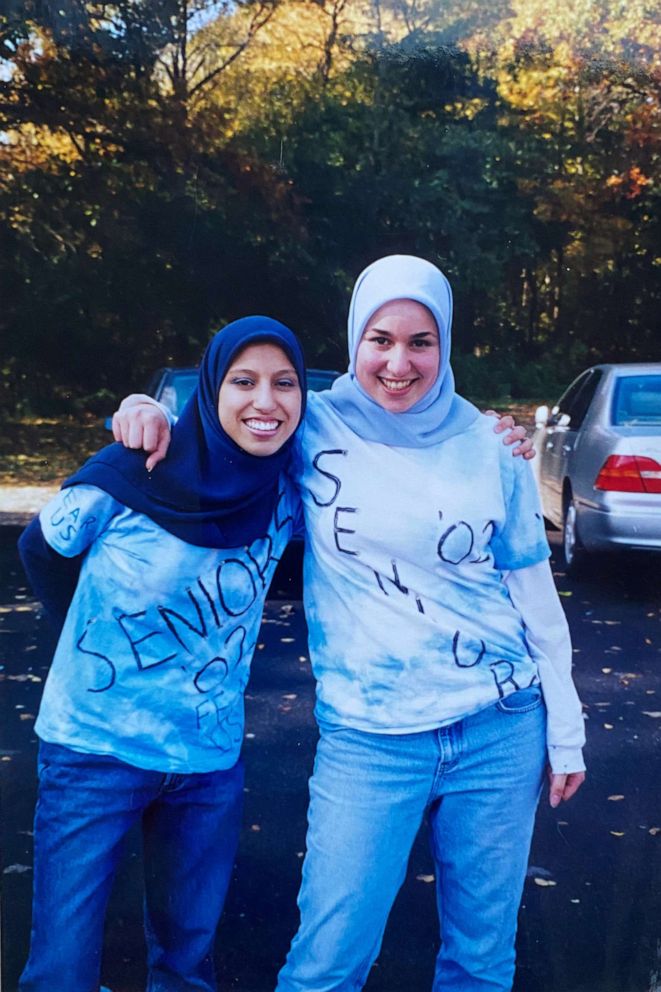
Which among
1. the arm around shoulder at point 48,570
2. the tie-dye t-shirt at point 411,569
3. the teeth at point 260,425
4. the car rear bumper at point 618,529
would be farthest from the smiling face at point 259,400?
the car rear bumper at point 618,529

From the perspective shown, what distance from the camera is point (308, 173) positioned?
2645 millimetres

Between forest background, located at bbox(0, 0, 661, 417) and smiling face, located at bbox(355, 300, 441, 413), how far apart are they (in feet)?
1.95

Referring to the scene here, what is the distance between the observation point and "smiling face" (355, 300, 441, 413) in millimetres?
1857

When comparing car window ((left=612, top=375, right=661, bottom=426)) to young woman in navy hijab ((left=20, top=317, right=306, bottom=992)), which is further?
car window ((left=612, top=375, right=661, bottom=426))

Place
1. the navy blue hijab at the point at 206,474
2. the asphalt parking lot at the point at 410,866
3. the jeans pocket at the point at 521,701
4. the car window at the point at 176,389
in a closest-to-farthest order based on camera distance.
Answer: the navy blue hijab at the point at 206,474, the jeans pocket at the point at 521,701, the car window at the point at 176,389, the asphalt parking lot at the point at 410,866

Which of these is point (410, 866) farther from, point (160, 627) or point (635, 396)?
point (635, 396)

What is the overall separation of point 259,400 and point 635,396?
1358mm

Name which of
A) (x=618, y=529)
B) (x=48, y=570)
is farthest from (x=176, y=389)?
(x=618, y=529)

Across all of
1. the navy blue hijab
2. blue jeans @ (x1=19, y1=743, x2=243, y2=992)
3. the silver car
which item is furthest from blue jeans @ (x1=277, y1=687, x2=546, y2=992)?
the silver car

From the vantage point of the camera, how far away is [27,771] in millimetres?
2564

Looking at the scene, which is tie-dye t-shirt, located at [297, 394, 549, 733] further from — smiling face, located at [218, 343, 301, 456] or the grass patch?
the grass patch

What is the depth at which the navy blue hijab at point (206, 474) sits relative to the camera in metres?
1.79

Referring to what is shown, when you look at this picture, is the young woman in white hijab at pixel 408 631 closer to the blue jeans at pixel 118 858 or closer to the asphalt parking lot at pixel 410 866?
the blue jeans at pixel 118 858

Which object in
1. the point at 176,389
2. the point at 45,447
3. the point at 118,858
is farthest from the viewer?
the point at 45,447
